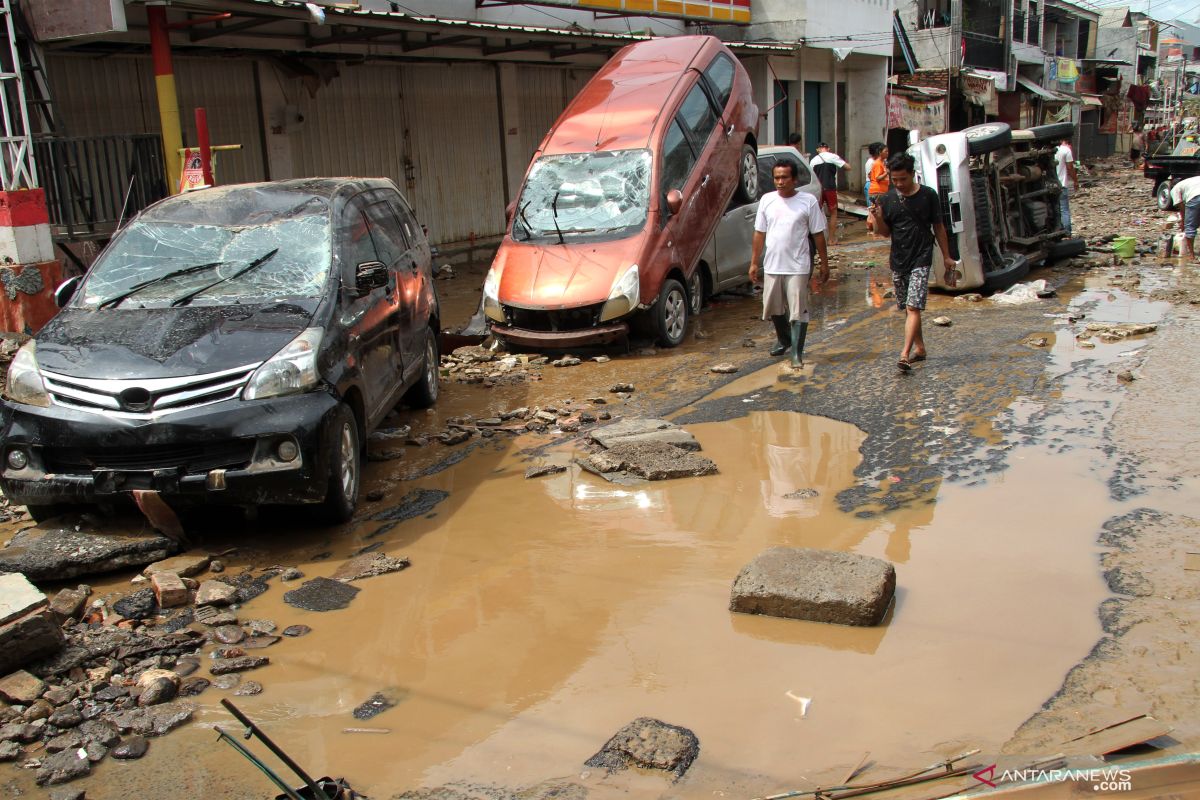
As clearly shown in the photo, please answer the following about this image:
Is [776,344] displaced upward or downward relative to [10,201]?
downward

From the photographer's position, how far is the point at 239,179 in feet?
45.3

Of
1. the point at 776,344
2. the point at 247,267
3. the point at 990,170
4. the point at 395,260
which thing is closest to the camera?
the point at 247,267

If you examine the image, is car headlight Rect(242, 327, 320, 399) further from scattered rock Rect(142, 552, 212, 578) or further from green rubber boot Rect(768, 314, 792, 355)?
green rubber boot Rect(768, 314, 792, 355)

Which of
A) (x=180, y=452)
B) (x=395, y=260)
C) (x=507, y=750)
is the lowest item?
(x=507, y=750)

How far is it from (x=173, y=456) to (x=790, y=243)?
18.1 ft

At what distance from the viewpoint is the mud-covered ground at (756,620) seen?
362 centimetres

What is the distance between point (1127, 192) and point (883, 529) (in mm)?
26408

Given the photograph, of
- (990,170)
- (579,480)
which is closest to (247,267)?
(579,480)

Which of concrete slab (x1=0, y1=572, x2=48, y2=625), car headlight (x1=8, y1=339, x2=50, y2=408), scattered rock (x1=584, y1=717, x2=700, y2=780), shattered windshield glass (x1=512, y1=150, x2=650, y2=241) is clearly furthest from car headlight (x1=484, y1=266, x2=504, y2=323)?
scattered rock (x1=584, y1=717, x2=700, y2=780)

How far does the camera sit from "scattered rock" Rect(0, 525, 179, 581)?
5133 mm

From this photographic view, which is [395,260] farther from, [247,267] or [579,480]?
[579,480]

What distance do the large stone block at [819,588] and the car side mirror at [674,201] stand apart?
614cm

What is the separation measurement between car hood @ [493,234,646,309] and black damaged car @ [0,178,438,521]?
301 centimetres

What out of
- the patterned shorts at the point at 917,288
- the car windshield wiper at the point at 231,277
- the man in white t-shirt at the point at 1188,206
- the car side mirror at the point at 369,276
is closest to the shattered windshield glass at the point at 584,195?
the patterned shorts at the point at 917,288
